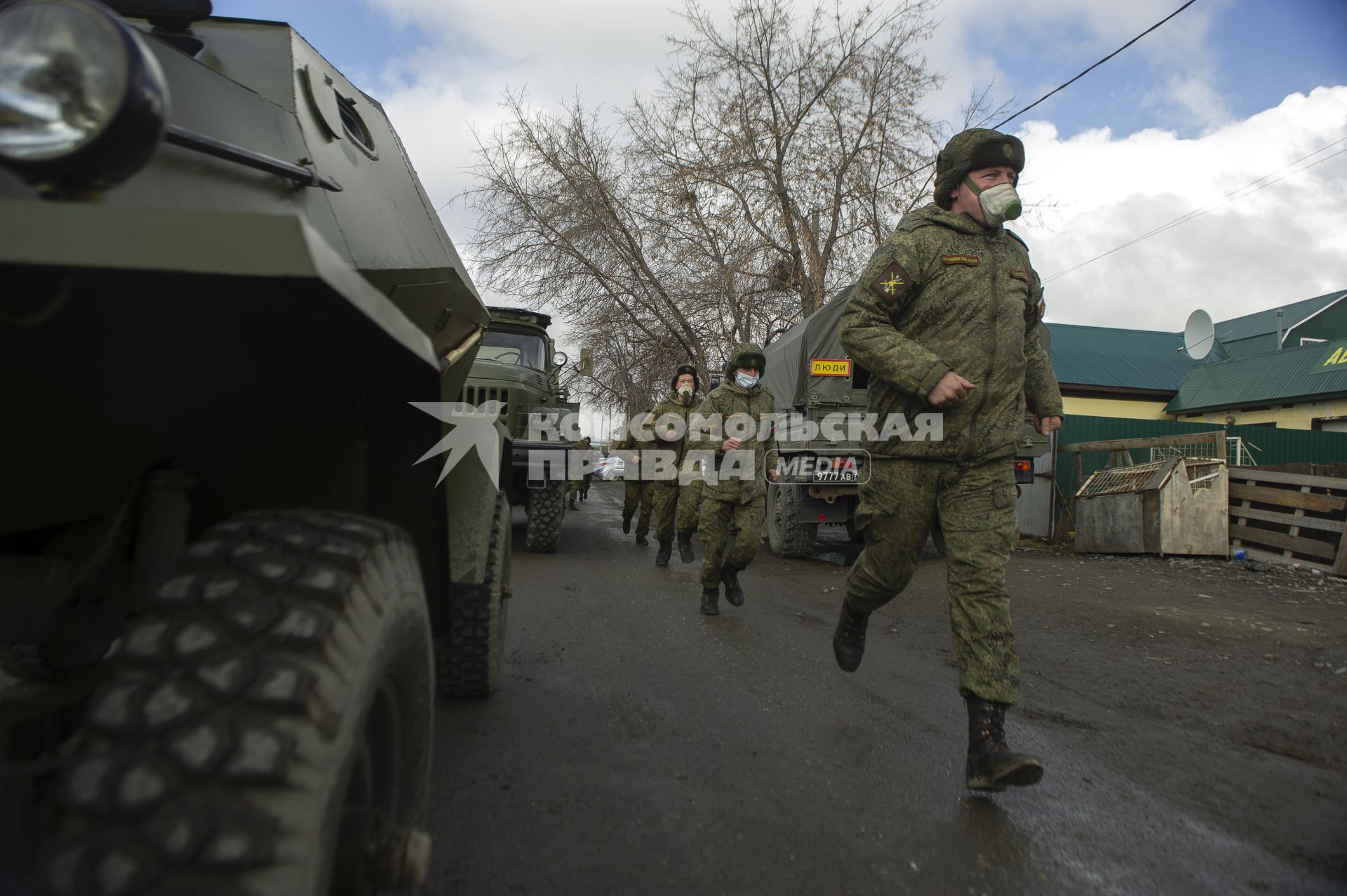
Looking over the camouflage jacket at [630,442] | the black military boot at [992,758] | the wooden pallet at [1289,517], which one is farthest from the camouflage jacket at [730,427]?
the wooden pallet at [1289,517]

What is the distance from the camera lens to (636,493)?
11.4 m

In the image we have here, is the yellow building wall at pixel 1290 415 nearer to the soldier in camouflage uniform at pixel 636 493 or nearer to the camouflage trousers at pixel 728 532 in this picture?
the soldier in camouflage uniform at pixel 636 493

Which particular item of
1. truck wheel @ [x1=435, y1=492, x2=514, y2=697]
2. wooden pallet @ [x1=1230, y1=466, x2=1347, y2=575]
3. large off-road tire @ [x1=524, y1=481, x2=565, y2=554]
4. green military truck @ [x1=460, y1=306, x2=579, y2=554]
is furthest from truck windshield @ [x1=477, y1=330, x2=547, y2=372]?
wooden pallet @ [x1=1230, y1=466, x2=1347, y2=575]

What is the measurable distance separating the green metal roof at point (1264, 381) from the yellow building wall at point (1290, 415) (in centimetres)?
29

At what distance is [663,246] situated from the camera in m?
17.9

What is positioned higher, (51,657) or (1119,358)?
(1119,358)

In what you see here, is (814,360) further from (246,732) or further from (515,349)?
(246,732)

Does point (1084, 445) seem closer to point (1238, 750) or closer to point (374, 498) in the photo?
point (1238, 750)

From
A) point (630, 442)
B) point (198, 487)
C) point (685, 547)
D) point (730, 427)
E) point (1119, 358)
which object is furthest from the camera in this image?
point (1119, 358)

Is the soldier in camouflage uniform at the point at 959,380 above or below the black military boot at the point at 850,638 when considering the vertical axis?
above

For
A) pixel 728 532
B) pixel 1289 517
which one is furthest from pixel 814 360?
pixel 1289 517

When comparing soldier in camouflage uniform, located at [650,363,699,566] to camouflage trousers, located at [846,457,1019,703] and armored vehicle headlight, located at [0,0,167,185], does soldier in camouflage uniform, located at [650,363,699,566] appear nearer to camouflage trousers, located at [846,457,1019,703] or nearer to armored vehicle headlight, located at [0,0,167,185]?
camouflage trousers, located at [846,457,1019,703]

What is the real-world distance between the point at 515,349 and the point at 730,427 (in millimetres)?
4613

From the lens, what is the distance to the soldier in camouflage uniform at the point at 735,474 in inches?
247
